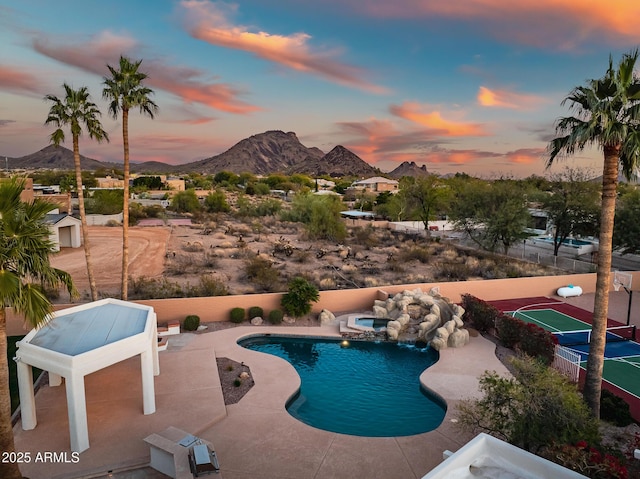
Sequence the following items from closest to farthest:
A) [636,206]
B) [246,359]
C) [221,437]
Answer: [221,437] < [246,359] < [636,206]

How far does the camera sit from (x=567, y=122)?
11.0 m

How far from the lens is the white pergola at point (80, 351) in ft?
31.4

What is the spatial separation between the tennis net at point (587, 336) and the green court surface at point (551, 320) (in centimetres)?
55

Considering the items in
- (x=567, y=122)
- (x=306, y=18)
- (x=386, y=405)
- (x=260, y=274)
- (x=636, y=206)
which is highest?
(x=306, y=18)

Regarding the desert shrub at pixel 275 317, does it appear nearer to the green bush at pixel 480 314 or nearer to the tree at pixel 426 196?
the green bush at pixel 480 314

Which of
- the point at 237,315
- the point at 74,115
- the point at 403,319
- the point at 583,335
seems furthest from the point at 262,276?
the point at 583,335

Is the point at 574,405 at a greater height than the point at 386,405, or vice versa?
the point at 574,405

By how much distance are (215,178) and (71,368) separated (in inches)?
5190

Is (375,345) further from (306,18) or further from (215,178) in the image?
(215,178)

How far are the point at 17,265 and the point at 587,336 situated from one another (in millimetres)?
20375

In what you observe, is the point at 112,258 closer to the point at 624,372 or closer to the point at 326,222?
the point at 326,222

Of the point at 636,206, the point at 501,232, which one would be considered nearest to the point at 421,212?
the point at 501,232

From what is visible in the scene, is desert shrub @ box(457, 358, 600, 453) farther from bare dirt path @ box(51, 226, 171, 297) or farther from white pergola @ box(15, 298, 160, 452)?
bare dirt path @ box(51, 226, 171, 297)

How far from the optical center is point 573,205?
3189 centimetres
